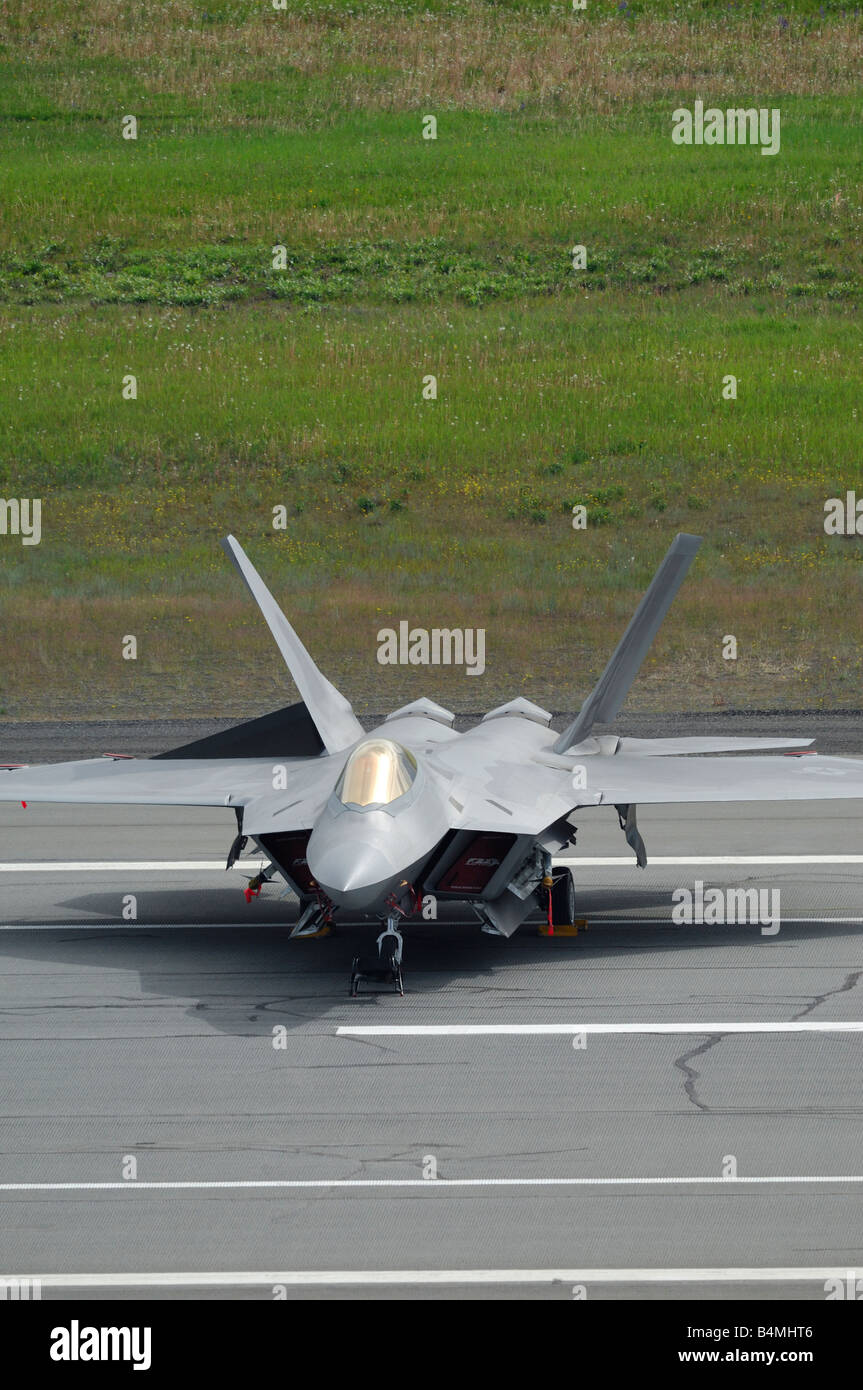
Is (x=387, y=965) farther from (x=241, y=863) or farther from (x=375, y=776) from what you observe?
(x=241, y=863)

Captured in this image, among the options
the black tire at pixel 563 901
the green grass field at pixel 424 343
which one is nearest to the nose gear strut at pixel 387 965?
the black tire at pixel 563 901

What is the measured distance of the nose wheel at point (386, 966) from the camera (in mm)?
13789

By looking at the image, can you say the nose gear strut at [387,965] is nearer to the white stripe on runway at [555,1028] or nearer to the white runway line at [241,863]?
the white stripe on runway at [555,1028]

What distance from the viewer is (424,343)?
4791 centimetres

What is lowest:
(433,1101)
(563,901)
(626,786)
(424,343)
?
(433,1101)

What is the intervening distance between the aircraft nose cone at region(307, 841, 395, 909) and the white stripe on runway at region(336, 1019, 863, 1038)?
1.26 meters

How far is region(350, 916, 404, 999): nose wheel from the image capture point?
1379 cm

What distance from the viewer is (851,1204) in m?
9.99

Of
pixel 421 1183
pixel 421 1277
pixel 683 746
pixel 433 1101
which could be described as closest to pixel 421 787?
pixel 433 1101

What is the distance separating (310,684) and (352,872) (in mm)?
5138

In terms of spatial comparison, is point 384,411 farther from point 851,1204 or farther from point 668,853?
point 851,1204

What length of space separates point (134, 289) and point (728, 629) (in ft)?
93.4

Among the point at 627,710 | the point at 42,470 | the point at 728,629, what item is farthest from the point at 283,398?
the point at 627,710

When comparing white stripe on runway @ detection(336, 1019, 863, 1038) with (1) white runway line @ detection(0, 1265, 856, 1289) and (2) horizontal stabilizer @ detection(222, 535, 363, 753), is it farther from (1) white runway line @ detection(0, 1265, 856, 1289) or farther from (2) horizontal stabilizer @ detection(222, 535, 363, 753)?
(2) horizontal stabilizer @ detection(222, 535, 363, 753)
